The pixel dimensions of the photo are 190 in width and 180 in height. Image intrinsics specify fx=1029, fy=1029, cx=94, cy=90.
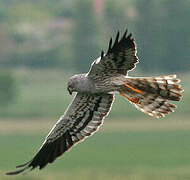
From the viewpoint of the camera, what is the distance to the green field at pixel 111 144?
27.0 meters

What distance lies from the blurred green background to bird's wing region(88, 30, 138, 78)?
33.8 ft

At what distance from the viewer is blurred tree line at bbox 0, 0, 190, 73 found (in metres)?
56.8

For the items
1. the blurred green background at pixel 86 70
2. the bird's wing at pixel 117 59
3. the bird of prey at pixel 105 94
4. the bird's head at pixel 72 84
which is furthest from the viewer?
the blurred green background at pixel 86 70

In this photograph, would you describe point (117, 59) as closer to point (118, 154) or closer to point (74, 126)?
point (74, 126)

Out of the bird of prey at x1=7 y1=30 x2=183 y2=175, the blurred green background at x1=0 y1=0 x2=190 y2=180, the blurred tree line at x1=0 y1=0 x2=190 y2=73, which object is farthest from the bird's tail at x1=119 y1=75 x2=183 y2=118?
the blurred tree line at x1=0 y1=0 x2=190 y2=73

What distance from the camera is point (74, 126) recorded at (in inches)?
581

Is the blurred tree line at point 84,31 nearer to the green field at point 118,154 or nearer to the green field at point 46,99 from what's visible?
the green field at point 46,99

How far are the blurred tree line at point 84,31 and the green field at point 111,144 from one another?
518 cm

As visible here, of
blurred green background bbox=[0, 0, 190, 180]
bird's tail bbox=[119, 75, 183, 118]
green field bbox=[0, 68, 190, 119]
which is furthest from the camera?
green field bbox=[0, 68, 190, 119]

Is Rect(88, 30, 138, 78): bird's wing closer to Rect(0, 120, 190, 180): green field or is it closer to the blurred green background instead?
the blurred green background

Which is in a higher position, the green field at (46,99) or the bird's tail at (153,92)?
the green field at (46,99)

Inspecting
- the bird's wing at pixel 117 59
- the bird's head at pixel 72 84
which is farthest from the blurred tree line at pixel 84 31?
the bird's wing at pixel 117 59

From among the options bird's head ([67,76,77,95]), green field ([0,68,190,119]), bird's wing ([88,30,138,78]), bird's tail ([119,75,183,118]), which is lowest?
bird's tail ([119,75,183,118])

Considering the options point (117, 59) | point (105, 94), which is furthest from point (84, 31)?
point (117, 59)
